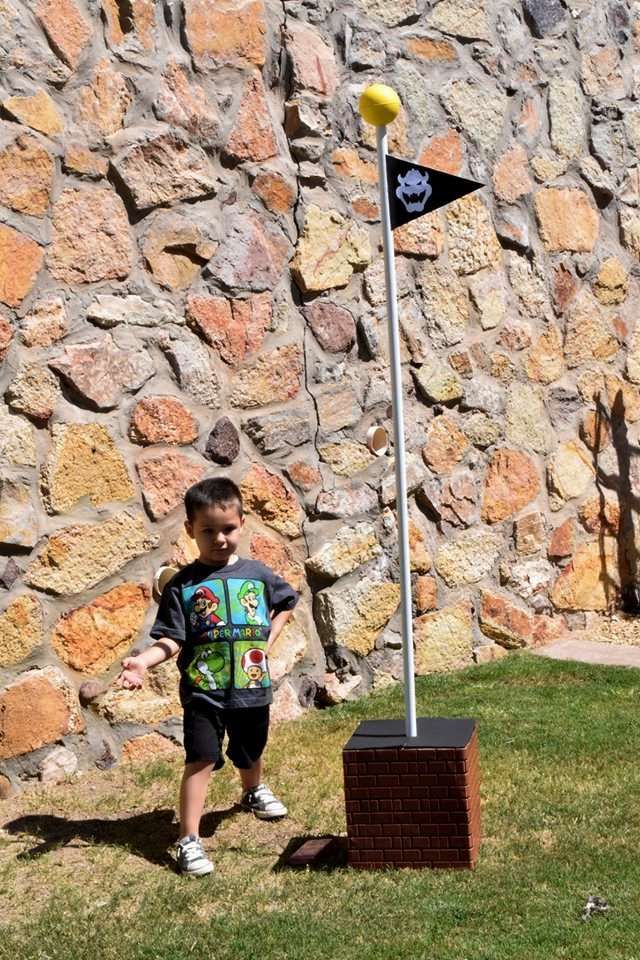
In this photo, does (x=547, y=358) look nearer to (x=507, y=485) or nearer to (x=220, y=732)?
(x=507, y=485)

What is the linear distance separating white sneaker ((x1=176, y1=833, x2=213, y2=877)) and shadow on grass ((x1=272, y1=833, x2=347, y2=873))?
0.65ft

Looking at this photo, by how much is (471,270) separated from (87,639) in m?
2.69

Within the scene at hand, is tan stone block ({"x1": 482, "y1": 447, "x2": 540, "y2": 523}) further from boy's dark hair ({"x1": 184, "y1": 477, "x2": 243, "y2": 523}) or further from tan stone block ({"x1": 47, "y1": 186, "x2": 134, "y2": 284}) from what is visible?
boy's dark hair ({"x1": 184, "y1": 477, "x2": 243, "y2": 523})

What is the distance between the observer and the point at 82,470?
13.9ft

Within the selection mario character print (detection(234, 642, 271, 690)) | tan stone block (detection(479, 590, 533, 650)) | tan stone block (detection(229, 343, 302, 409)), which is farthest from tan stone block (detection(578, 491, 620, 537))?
mario character print (detection(234, 642, 271, 690))

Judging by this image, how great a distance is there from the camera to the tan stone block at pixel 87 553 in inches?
163

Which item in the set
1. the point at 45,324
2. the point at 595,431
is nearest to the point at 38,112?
the point at 45,324

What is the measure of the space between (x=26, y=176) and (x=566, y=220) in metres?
3.14

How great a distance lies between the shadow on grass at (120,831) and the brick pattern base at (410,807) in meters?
0.62

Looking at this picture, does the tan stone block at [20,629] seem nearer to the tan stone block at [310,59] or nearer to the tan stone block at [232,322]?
the tan stone block at [232,322]

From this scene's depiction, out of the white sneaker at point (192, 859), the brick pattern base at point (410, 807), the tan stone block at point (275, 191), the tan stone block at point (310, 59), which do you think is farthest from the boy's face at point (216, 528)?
the tan stone block at point (310, 59)

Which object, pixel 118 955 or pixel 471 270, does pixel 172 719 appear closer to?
pixel 118 955

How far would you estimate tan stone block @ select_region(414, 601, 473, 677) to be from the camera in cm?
544

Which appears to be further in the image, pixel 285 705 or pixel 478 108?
pixel 478 108
